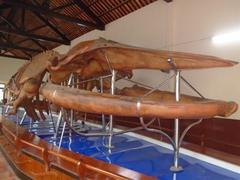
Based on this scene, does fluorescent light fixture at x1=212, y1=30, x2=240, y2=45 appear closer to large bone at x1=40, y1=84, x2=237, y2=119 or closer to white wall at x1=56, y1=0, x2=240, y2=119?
white wall at x1=56, y1=0, x2=240, y2=119

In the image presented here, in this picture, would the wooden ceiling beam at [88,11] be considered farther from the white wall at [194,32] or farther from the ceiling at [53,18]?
the white wall at [194,32]

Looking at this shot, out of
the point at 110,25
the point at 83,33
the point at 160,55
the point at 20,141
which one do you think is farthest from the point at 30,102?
the point at 83,33

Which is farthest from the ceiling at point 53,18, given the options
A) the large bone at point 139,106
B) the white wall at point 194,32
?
the large bone at point 139,106

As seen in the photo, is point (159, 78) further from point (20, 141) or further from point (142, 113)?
point (142, 113)

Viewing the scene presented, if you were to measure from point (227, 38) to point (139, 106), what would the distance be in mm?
4212

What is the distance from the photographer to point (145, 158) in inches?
124

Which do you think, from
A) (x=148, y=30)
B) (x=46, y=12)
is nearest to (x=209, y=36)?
(x=148, y=30)

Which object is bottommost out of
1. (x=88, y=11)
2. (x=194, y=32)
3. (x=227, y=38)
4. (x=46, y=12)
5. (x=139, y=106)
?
(x=139, y=106)

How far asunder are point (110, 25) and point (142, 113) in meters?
7.93

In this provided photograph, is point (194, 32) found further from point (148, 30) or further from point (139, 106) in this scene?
point (139, 106)

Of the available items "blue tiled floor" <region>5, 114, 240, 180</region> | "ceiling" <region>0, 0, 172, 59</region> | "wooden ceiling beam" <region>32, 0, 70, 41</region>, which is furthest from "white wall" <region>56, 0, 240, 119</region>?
"wooden ceiling beam" <region>32, 0, 70, 41</region>

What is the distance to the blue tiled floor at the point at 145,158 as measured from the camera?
8.40 ft

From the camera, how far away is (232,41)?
206 inches

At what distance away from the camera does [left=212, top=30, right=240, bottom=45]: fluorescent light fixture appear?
16.9 ft
